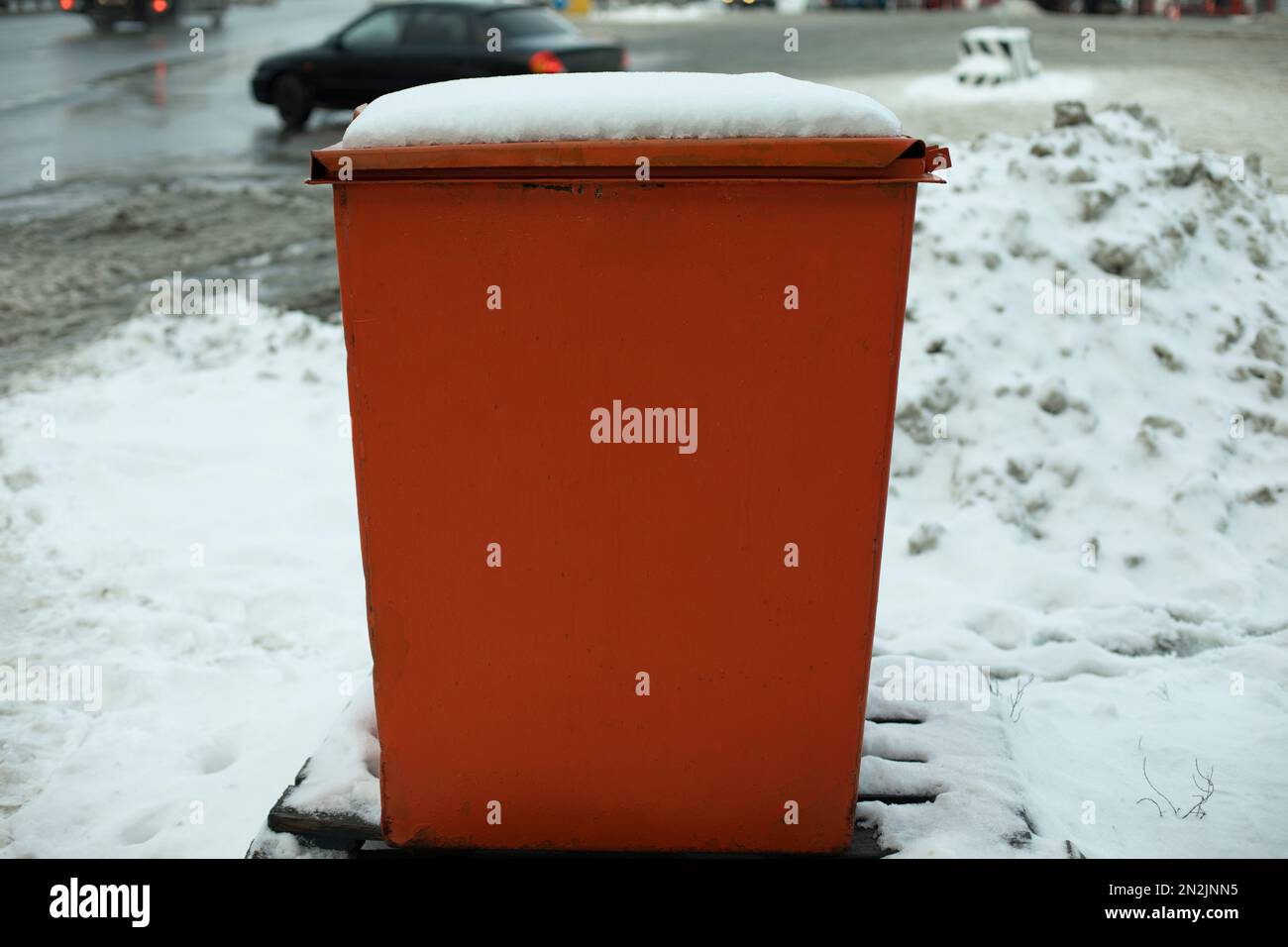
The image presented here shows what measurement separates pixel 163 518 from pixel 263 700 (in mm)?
1359

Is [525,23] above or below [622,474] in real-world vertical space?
above

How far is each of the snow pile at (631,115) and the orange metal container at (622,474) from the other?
0.05 meters

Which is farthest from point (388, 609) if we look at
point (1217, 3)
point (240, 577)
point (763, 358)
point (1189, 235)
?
point (1217, 3)

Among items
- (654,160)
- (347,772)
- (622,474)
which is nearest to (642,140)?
(654,160)

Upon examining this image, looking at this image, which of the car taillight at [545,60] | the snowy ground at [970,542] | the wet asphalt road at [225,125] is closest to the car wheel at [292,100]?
the wet asphalt road at [225,125]

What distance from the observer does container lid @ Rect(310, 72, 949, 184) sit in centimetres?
174

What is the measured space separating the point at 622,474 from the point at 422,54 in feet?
33.8

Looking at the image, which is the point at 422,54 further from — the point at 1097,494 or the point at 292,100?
the point at 1097,494

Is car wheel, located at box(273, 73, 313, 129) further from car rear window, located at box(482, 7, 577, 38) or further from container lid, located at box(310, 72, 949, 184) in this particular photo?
container lid, located at box(310, 72, 949, 184)

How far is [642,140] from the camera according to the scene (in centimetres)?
176

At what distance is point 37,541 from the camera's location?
3.81m

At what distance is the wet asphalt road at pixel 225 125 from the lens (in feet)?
22.2

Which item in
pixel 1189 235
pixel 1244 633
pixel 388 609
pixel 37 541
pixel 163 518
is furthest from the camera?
pixel 1189 235
